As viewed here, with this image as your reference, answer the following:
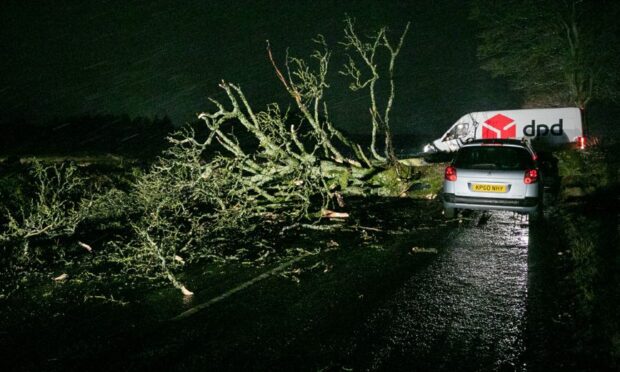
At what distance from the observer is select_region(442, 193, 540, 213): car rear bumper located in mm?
8133

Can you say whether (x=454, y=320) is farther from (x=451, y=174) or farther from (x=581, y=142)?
(x=581, y=142)

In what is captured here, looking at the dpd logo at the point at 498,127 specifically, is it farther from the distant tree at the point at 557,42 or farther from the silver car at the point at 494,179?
the silver car at the point at 494,179

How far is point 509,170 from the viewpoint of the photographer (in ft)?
27.0

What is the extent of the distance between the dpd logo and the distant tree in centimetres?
865

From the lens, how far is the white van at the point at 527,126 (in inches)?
663

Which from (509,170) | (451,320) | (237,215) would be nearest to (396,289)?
(451,320)

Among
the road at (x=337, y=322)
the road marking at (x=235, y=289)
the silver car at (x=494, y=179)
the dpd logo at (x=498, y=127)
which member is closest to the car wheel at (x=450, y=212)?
the silver car at (x=494, y=179)

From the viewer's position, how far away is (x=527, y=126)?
17.4 meters

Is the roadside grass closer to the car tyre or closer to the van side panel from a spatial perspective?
the car tyre

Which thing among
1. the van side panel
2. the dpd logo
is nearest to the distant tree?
the van side panel

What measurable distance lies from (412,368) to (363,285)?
197cm

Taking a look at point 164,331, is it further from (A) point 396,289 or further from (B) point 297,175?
(B) point 297,175

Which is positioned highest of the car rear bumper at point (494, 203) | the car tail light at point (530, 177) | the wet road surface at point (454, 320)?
the car tail light at point (530, 177)

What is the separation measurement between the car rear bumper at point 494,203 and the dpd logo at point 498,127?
34.8ft
